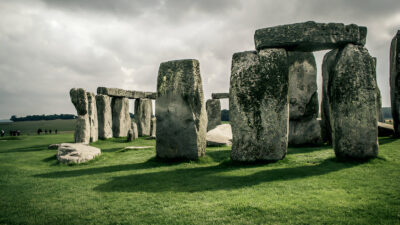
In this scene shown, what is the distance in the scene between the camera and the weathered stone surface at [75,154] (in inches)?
287

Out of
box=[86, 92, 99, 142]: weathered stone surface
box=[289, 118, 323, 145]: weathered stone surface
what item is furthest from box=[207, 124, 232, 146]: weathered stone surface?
box=[86, 92, 99, 142]: weathered stone surface

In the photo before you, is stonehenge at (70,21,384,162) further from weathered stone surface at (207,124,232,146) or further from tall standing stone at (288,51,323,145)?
weathered stone surface at (207,124,232,146)

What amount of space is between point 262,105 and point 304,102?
4.25 metres

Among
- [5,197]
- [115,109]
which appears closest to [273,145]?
[5,197]

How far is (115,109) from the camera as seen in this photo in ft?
57.0

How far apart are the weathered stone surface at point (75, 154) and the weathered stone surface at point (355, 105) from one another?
6.59 metres

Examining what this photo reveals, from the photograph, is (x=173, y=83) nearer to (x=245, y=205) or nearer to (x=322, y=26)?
(x=322, y=26)

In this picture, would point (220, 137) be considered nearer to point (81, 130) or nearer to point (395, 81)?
point (81, 130)

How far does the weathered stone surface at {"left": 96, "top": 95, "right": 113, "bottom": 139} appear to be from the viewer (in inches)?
622

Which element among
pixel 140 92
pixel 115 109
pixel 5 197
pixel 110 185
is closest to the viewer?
pixel 5 197

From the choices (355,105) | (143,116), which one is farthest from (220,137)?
(143,116)

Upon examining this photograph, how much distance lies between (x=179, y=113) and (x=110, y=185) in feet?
9.02

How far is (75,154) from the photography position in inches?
297

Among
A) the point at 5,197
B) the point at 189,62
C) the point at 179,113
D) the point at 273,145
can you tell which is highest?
the point at 189,62
